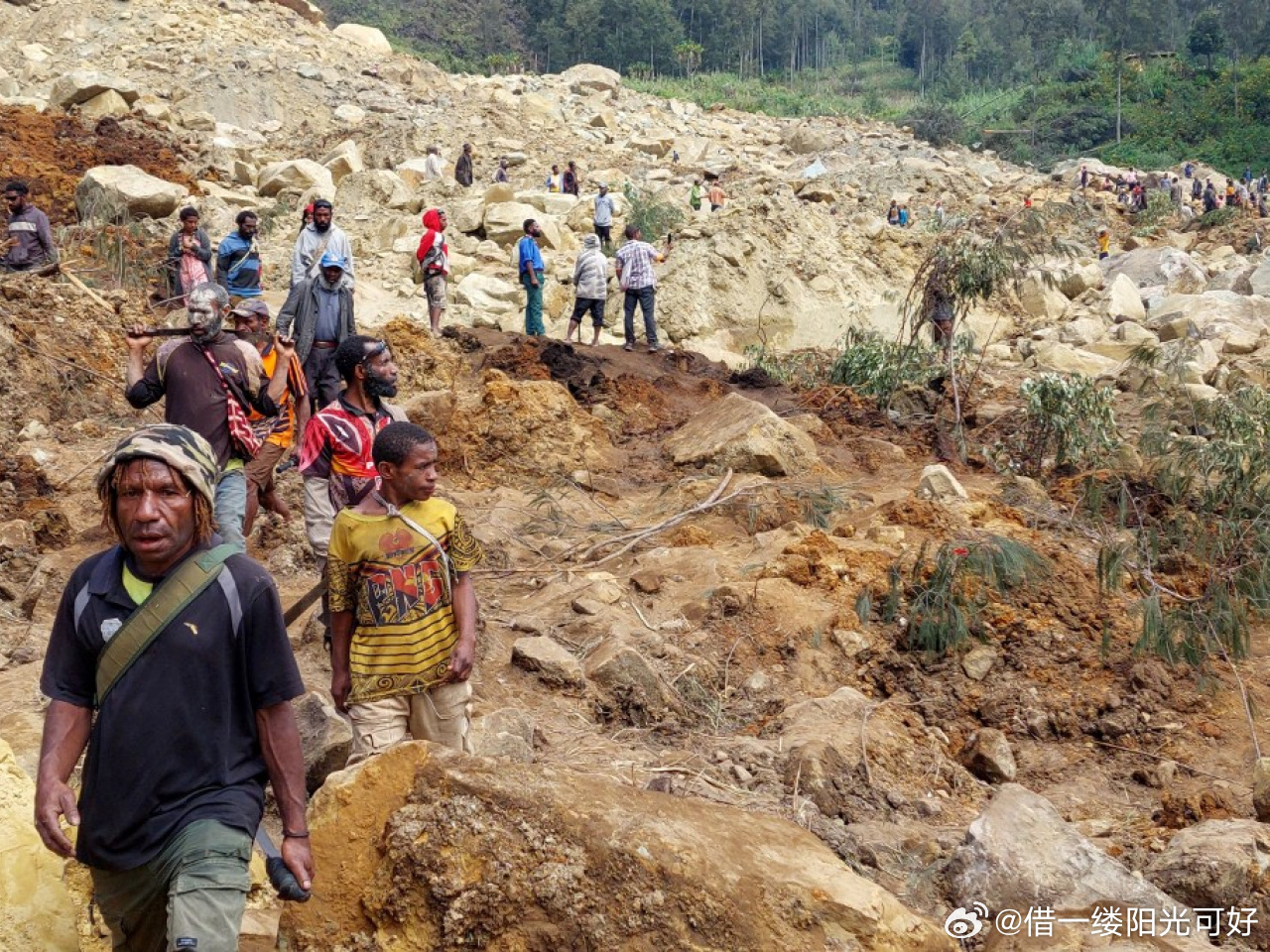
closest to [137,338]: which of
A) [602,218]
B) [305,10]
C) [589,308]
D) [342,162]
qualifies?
[589,308]

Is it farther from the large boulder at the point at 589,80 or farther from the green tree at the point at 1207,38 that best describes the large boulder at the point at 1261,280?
the green tree at the point at 1207,38

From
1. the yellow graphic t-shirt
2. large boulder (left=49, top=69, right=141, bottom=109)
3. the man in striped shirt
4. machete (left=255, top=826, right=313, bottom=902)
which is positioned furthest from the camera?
large boulder (left=49, top=69, right=141, bottom=109)

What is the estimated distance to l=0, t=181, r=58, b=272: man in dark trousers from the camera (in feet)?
31.7

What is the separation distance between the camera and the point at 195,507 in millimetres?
2146

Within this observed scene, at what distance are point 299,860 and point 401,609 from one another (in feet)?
3.29

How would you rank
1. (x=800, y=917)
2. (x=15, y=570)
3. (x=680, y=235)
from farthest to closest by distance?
→ (x=680, y=235) → (x=15, y=570) → (x=800, y=917)

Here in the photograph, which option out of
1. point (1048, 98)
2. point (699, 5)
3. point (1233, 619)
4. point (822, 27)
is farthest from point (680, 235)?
point (822, 27)

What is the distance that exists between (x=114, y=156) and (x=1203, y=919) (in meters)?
18.1

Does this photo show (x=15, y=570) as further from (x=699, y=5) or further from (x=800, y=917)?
(x=699, y=5)

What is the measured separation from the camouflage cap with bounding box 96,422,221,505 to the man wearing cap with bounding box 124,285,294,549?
6.84ft

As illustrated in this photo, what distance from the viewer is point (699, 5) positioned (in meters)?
65.1

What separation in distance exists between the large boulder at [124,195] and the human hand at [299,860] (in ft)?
42.4

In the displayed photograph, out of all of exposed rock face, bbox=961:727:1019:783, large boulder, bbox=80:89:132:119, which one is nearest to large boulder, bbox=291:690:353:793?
exposed rock face, bbox=961:727:1019:783

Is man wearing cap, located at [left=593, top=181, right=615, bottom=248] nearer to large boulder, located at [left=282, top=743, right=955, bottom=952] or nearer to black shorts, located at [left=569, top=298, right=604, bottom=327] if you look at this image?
black shorts, located at [left=569, top=298, right=604, bottom=327]
